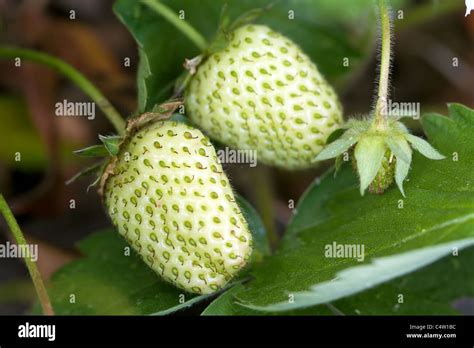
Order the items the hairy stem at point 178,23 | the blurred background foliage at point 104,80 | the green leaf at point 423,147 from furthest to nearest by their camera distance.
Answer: the blurred background foliage at point 104,80, the hairy stem at point 178,23, the green leaf at point 423,147

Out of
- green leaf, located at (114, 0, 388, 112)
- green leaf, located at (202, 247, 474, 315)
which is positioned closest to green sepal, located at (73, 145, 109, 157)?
green leaf, located at (114, 0, 388, 112)

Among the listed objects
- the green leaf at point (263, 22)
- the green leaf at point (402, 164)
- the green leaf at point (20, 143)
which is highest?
the green leaf at point (263, 22)

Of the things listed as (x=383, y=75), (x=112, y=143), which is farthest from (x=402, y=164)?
(x=112, y=143)

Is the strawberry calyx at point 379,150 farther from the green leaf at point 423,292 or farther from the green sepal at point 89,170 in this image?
the green sepal at point 89,170

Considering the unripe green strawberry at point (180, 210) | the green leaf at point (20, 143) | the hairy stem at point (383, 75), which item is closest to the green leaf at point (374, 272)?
the unripe green strawberry at point (180, 210)

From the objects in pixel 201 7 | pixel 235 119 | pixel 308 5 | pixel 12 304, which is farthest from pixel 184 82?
pixel 12 304

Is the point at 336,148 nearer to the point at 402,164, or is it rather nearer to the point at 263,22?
the point at 402,164
